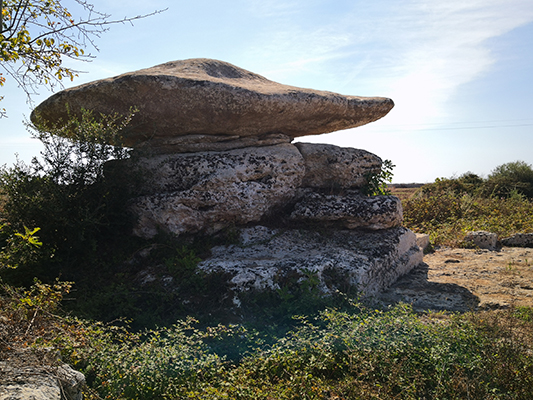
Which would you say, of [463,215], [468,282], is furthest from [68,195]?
[463,215]

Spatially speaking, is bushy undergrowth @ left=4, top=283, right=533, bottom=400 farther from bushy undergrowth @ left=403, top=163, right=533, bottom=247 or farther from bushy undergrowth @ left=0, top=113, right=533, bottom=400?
bushy undergrowth @ left=403, top=163, right=533, bottom=247

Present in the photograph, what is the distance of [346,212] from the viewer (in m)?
7.91

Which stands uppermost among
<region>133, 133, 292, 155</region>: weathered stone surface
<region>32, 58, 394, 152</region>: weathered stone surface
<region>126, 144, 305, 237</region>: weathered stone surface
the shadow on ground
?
<region>32, 58, 394, 152</region>: weathered stone surface

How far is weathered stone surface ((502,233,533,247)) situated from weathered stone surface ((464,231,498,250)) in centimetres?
39

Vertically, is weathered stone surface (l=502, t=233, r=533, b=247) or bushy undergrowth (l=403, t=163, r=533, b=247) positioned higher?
bushy undergrowth (l=403, t=163, r=533, b=247)

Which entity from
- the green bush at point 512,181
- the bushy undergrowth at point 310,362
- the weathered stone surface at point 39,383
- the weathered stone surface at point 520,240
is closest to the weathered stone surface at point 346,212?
the bushy undergrowth at point 310,362

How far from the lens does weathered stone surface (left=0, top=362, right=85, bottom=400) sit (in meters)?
2.66

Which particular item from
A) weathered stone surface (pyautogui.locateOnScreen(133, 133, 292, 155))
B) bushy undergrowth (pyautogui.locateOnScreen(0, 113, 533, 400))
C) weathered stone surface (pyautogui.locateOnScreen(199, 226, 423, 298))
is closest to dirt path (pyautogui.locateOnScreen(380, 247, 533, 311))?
weathered stone surface (pyautogui.locateOnScreen(199, 226, 423, 298))

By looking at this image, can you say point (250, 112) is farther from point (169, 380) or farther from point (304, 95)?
point (169, 380)

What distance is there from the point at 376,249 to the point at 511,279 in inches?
104

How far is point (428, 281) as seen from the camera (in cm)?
776

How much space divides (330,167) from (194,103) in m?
3.16

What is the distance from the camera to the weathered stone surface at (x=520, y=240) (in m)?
10.6

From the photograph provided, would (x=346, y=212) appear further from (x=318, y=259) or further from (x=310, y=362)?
(x=310, y=362)
